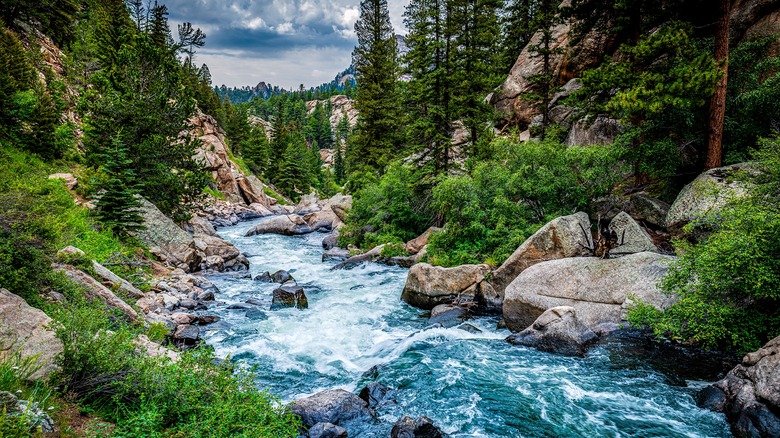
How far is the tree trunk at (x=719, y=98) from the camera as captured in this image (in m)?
10.4

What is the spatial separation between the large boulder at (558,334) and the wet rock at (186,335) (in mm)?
8565

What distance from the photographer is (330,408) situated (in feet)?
22.4

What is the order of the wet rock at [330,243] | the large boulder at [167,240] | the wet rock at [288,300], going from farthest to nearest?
the wet rock at [330,243] < the large boulder at [167,240] < the wet rock at [288,300]

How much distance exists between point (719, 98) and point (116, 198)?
20974 millimetres

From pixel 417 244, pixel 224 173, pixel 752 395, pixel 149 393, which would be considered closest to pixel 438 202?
pixel 417 244

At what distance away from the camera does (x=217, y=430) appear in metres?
4.40

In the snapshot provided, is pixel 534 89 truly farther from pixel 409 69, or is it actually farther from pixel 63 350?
pixel 63 350

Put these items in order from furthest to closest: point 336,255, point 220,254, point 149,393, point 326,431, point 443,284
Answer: point 336,255 < point 220,254 < point 443,284 < point 326,431 < point 149,393

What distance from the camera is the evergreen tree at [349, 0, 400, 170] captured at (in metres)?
29.5

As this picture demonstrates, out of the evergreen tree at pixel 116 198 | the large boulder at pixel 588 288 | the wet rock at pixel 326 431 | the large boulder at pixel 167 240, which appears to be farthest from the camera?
the large boulder at pixel 167 240

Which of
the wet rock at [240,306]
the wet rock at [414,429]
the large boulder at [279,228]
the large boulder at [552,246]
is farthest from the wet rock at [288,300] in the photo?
the large boulder at [279,228]

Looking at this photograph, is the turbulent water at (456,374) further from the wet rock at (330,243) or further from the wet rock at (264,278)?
the wet rock at (330,243)

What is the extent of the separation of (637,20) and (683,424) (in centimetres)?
1388

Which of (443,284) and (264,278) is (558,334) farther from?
(264,278)
